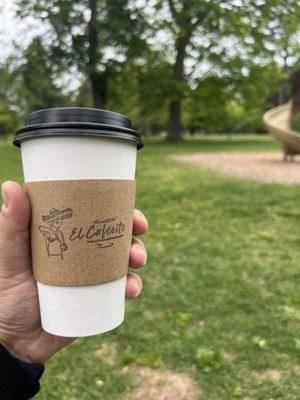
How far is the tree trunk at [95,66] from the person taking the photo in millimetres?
17266

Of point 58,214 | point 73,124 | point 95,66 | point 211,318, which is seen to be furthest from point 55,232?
point 95,66

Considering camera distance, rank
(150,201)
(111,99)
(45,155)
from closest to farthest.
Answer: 1. (45,155)
2. (150,201)
3. (111,99)

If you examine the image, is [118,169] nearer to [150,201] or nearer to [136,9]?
[150,201]

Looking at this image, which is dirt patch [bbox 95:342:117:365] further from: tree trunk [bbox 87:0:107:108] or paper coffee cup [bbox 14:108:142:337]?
tree trunk [bbox 87:0:107:108]

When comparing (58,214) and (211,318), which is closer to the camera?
(58,214)

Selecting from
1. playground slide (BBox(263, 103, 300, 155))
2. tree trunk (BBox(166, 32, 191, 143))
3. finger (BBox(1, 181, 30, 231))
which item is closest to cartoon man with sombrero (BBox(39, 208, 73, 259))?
finger (BBox(1, 181, 30, 231))

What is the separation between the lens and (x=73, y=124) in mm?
1240

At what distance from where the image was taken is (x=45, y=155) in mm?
1311

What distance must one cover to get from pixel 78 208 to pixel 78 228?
71mm

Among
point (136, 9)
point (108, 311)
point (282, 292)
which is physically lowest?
point (282, 292)

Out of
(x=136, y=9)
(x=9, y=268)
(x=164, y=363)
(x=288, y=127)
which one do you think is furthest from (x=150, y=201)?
(x=136, y=9)

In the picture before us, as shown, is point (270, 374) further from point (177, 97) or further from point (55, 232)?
point (177, 97)

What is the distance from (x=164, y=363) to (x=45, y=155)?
1953 millimetres

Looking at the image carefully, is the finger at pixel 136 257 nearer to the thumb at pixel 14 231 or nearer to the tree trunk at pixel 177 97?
the thumb at pixel 14 231
